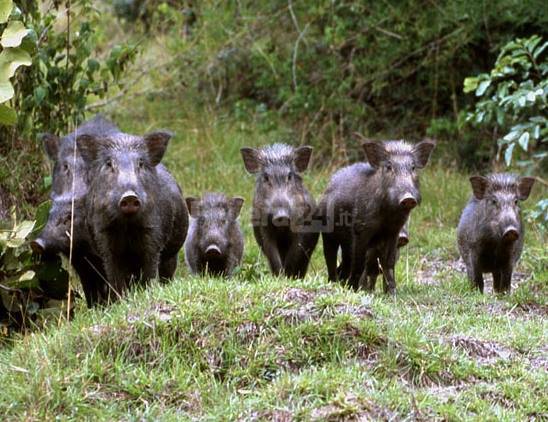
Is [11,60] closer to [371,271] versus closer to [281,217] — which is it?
[281,217]

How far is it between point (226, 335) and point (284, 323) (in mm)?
367

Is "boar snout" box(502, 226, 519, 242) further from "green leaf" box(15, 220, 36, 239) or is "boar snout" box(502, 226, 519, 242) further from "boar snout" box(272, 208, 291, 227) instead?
"green leaf" box(15, 220, 36, 239)

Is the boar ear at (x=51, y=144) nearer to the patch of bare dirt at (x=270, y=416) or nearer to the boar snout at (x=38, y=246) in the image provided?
the boar snout at (x=38, y=246)

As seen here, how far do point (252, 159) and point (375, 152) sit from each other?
3.44ft

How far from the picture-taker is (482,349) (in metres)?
6.80

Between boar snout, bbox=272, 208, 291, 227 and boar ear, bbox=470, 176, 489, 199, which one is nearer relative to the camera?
boar snout, bbox=272, 208, 291, 227

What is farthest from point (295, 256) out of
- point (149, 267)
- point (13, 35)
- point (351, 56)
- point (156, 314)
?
point (351, 56)

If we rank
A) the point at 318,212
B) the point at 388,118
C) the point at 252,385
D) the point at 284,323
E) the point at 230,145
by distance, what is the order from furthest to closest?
the point at 388,118
the point at 230,145
the point at 318,212
the point at 284,323
the point at 252,385

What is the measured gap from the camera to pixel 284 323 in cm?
655

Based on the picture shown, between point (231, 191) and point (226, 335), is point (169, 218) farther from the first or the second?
point (231, 191)

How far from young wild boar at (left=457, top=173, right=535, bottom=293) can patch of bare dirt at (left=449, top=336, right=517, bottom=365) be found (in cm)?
222

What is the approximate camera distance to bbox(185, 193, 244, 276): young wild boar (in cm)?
922

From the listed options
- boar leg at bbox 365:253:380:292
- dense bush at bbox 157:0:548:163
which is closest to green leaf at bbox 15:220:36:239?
boar leg at bbox 365:253:380:292

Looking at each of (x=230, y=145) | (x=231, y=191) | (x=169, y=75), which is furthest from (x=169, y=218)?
(x=169, y=75)
